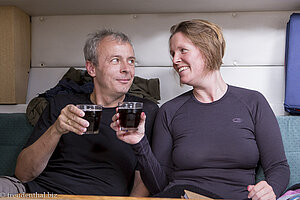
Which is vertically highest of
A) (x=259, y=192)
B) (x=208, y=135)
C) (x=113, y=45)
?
(x=113, y=45)

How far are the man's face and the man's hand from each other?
1.40 feet

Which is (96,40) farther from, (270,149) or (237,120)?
(270,149)

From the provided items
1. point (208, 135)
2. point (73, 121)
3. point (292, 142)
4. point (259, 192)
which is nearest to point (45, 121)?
point (73, 121)

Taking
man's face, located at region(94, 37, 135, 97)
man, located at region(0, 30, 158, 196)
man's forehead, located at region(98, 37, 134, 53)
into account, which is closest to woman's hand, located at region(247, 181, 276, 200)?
man, located at region(0, 30, 158, 196)

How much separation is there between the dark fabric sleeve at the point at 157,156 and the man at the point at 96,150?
93 millimetres

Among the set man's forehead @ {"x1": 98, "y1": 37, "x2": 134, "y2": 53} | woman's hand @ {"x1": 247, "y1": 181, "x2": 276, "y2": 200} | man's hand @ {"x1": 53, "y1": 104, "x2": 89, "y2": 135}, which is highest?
man's forehead @ {"x1": 98, "y1": 37, "x2": 134, "y2": 53}

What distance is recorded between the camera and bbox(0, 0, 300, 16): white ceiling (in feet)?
6.53

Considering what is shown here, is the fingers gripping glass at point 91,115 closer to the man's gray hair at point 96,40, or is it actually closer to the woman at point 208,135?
the woman at point 208,135

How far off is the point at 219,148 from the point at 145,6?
102 centimetres

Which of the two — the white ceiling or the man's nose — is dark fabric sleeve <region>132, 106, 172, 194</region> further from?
the white ceiling

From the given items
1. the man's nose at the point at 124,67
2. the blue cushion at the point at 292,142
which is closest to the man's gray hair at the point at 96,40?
the man's nose at the point at 124,67

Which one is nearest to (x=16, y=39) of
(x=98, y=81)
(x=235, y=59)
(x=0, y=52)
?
(x=0, y=52)

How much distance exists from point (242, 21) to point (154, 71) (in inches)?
24.0

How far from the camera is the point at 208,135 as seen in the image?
1.48m
